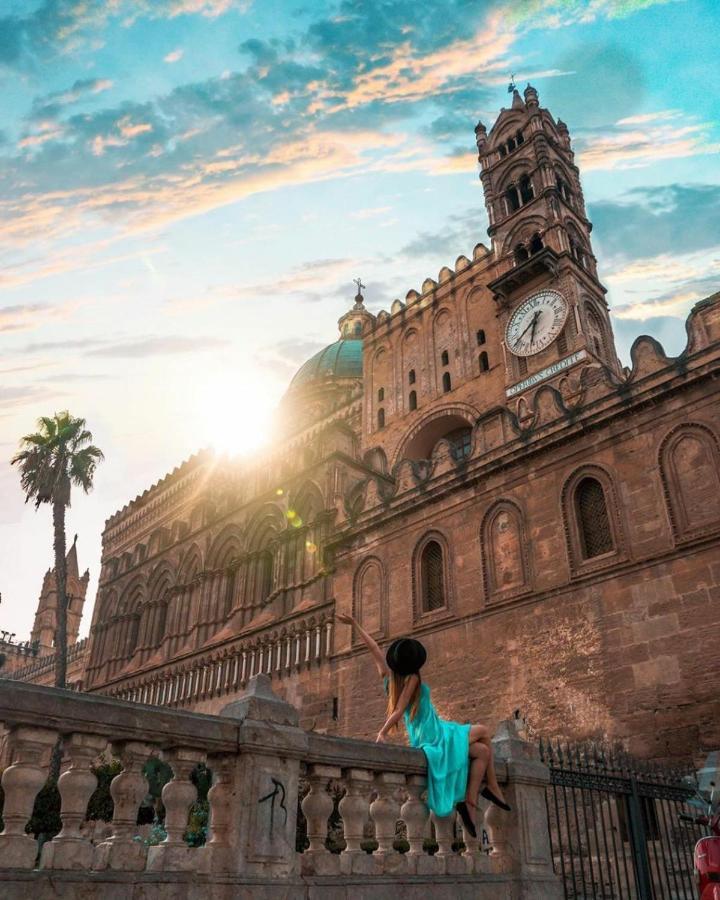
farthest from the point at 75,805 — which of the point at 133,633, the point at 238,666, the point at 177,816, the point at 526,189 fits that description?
the point at 133,633

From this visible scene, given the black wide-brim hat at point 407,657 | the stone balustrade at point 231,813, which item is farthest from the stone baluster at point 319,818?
the black wide-brim hat at point 407,657

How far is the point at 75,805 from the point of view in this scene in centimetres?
417

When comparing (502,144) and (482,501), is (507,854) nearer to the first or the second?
(482,501)

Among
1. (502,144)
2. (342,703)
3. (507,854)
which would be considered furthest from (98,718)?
(502,144)

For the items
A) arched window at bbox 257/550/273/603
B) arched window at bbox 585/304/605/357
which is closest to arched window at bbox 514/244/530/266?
arched window at bbox 585/304/605/357

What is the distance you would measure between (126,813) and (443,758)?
278 cm

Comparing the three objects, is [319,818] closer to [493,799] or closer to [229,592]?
[493,799]

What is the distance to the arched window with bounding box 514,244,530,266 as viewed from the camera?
28.7 meters

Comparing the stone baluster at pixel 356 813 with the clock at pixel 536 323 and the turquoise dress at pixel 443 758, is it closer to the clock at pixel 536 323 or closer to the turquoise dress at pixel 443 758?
the turquoise dress at pixel 443 758

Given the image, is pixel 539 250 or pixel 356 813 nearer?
pixel 356 813

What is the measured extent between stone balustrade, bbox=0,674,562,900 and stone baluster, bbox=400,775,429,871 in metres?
0.01

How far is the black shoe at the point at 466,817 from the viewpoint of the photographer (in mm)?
6098

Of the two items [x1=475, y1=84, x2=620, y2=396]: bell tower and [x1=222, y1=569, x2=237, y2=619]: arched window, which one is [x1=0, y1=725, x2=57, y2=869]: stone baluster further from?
[x1=222, y1=569, x2=237, y2=619]: arched window

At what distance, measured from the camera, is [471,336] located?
29.2 metres
